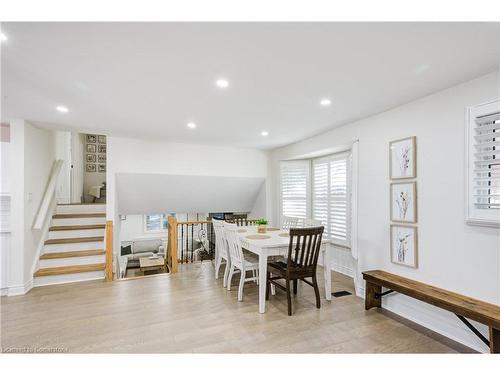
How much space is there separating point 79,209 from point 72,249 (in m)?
1.07

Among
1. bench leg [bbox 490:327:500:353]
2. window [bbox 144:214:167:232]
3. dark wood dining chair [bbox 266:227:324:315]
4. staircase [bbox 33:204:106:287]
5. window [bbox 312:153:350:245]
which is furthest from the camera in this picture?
window [bbox 144:214:167:232]

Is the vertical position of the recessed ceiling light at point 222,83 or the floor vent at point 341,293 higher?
the recessed ceiling light at point 222,83

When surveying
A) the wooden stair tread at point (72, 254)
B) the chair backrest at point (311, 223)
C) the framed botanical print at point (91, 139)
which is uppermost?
the framed botanical print at point (91, 139)

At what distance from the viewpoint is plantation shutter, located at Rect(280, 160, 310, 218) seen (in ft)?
17.3

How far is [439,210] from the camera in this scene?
2500 millimetres

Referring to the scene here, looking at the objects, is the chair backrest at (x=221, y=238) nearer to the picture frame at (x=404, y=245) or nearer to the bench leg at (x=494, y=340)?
the picture frame at (x=404, y=245)

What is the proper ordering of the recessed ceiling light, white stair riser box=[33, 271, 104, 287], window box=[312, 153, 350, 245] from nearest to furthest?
the recessed ceiling light
white stair riser box=[33, 271, 104, 287]
window box=[312, 153, 350, 245]

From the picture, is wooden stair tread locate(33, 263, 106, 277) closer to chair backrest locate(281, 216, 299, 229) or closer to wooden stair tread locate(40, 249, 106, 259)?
wooden stair tread locate(40, 249, 106, 259)

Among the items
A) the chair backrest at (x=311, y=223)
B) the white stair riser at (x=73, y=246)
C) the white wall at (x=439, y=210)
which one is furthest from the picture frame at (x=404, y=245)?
the white stair riser at (x=73, y=246)

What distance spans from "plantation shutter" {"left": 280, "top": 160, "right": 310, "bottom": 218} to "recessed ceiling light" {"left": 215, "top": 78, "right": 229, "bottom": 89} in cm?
322

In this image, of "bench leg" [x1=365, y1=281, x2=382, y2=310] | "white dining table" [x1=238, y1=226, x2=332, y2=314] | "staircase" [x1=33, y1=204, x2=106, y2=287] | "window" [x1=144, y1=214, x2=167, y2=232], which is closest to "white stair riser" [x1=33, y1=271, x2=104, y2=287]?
"staircase" [x1=33, y1=204, x2=106, y2=287]

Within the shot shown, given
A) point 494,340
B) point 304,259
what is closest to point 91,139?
point 304,259

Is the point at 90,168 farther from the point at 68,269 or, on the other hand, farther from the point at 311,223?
the point at 311,223

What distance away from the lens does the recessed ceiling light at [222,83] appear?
7.34 feet
